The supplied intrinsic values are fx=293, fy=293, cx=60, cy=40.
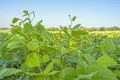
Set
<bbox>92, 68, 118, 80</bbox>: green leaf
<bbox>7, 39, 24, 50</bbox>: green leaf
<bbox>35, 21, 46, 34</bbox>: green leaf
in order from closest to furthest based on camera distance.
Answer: <bbox>92, 68, 118, 80</bbox>: green leaf → <bbox>7, 39, 24, 50</bbox>: green leaf → <bbox>35, 21, 46, 34</bbox>: green leaf

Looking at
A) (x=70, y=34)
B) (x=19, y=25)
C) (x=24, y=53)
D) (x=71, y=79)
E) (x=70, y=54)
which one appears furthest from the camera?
(x=19, y=25)

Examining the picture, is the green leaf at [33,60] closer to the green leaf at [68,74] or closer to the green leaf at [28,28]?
the green leaf at [68,74]

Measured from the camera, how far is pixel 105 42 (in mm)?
1267

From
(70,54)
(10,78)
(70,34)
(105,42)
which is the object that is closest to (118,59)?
(105,42)

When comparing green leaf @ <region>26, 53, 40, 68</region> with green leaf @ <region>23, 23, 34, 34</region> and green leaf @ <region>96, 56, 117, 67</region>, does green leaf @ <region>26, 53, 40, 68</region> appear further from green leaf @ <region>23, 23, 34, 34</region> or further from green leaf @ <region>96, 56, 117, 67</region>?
green leaf @ <region>23, 23, 34, 34</region>

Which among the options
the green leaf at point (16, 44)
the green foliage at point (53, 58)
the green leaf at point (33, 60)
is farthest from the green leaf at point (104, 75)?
the green leaf at point (16, 44)

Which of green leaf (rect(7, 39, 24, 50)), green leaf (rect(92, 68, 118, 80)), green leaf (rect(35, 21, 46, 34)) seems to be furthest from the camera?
Result: green leaf (rect(35, 21, 46, 34))

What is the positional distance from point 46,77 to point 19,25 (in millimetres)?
606

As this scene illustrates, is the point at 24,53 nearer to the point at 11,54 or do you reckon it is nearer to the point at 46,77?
the point at 11,54

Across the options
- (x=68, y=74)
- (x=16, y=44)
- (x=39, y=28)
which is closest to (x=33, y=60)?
(x=68, y=74)

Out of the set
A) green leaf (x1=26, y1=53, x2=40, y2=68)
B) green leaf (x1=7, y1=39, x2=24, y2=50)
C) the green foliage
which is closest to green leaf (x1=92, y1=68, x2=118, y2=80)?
the green foliage

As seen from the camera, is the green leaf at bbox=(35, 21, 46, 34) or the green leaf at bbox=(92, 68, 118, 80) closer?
the green leaf at bbox=(92, 68, 118, 80)

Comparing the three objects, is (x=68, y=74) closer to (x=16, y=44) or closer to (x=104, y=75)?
(x=104, y=75)

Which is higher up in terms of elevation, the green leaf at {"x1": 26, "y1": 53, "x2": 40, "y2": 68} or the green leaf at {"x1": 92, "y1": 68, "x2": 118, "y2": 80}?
the green leaf at {"x1": 26, "y1": 53, "x2": 40, "y2": 68}
